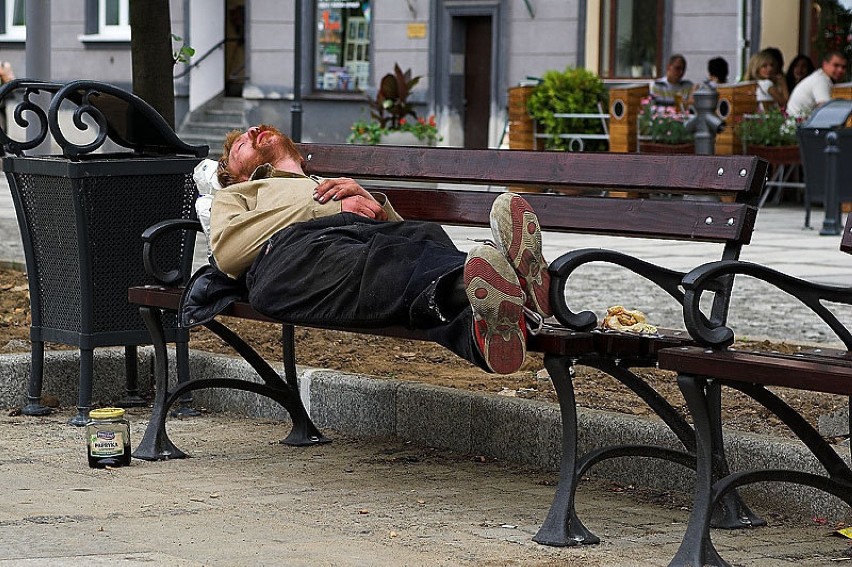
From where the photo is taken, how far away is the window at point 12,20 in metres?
28.7

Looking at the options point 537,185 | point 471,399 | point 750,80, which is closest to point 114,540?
point 471,399

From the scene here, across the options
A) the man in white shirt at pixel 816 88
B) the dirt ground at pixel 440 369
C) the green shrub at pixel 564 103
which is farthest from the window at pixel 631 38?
the dirt ground at pixel 440 369

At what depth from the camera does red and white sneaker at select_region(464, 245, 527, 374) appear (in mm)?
4008

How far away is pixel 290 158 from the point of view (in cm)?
554

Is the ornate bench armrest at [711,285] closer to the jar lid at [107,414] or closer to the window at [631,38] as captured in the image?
the jar lid at [107,414]

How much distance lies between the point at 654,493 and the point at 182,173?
2.35m

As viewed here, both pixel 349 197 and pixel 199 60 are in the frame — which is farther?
pixel 199 60

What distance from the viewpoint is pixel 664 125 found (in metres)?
17.8

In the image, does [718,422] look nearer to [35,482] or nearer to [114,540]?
[114,540]

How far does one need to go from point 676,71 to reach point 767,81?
114cm

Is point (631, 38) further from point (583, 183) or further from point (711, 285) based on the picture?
point (711, 285)

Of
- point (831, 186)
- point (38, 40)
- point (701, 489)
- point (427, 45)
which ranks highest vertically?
point (427, 45)

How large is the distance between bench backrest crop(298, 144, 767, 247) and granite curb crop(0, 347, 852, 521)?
583 millimetres

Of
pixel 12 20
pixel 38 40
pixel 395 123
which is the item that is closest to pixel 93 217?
pixel 38 40
